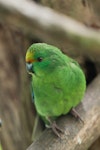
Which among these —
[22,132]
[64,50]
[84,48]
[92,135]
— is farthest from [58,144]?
[84,48]

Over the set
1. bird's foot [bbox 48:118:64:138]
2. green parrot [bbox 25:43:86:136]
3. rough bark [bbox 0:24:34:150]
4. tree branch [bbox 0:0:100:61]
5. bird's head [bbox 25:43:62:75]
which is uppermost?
tree branch [bbox 0:0:100:61]

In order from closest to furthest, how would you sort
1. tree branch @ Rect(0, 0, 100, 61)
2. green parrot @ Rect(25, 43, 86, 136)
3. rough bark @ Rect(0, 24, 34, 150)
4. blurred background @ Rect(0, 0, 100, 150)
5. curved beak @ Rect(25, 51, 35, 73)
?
tree branch @ Rect(0, 0, 100, 61) < curved beak @ Rect(25, 51, 35, 73) < green parrot @ Rect(25, 43, 86, 136) < blurred background @ Rect(0, 0, 100, 150) < rough bark @ Rect(0, 24, 34, 150)

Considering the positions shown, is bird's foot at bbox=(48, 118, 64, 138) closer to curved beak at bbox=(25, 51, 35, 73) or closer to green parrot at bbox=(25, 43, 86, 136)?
green parrot at bbox=(25, 43, 86, 136)

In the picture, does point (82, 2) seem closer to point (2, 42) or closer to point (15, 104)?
point (2, 42)

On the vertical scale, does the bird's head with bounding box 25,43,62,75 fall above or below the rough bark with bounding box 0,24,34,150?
above

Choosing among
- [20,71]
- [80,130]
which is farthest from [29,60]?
[20,71]

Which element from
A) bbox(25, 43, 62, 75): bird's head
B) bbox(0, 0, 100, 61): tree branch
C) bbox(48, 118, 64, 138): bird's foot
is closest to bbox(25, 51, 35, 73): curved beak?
bbox(25, 43, 62, 75): bird's head

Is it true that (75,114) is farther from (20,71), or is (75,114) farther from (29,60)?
(20,71)
